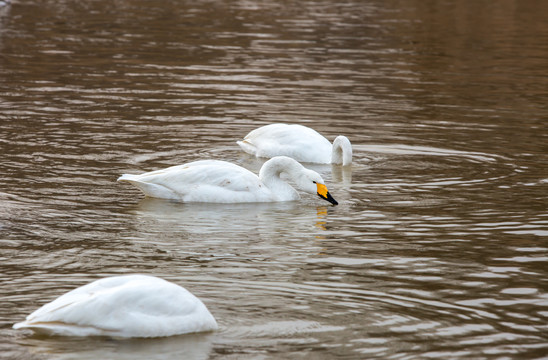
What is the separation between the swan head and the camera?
13164 mm

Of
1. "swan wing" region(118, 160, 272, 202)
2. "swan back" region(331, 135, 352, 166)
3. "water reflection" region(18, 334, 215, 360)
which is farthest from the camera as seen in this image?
"swan back" region(331, 135, 352, 166)

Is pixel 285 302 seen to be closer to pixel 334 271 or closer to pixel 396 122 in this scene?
pixel 334 271

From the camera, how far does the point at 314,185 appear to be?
1340cm

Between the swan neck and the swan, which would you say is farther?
the swan neck

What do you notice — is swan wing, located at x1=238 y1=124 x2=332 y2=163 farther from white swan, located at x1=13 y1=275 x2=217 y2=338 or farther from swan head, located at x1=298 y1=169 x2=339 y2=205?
white swan, located at x1=13 y1=275 x2=217 y2=338

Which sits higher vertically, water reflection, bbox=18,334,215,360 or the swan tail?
the swan tail

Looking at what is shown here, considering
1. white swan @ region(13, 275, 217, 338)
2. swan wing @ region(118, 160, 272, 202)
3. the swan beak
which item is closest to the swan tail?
white swan @ region(13, 275, 217, 338)

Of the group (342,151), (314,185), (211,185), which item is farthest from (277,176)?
(342,151)

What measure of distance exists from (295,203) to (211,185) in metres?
1.12

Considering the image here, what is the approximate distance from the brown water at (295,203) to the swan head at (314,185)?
8.1 inches

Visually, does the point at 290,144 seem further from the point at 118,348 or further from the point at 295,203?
the point at 118,348

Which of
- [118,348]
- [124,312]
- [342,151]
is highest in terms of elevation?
[124,312]

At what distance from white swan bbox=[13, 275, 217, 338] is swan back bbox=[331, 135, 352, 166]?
7734 millimetres

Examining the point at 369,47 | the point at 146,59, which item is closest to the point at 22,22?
the point at 146,59
